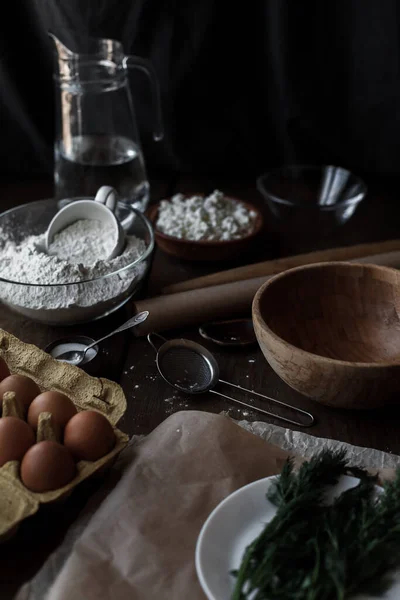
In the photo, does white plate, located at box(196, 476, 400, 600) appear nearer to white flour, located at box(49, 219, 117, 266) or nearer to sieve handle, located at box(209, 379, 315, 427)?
sieve handle, located at box(209, 379, 315, 427)

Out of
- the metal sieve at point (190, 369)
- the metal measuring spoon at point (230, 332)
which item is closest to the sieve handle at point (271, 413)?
the metal sieve at point (190, 369)

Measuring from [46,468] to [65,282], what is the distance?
0.41 m

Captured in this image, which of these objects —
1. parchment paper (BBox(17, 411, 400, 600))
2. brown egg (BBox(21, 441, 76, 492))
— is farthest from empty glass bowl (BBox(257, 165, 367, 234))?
brown egg (BBox(21, 441, 76, 492))

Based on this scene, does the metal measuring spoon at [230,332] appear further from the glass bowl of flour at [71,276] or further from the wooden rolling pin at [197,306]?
the glass bowl of flour at [71,276]

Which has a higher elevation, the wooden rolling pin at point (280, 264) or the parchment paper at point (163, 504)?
the parchment paper at point (163, 504)

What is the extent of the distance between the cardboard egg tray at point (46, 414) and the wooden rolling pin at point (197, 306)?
0.22 m

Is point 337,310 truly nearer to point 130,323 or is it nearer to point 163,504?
point 130,323

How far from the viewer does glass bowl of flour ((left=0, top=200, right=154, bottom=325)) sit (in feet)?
3.55

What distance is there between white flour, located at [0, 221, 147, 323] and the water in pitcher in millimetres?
267

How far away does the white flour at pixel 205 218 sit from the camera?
135 cm

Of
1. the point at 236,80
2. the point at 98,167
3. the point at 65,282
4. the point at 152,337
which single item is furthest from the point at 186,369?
the point at 236,80

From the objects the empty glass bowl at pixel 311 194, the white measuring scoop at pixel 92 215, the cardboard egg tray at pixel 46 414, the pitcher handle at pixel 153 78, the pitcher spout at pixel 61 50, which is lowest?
the empty glass bowl at pixel 311 194

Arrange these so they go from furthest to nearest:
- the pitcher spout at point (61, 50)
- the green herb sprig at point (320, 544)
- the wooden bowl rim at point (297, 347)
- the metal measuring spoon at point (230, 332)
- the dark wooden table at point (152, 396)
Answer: the pitcher spout at point (61, 50) → the metal measuring spoon at point (230, 332) → the wooden bowl rim at point (297, 347) → the dark wooden table at point (152, 396) → the green herb sprig at point (320, 544)

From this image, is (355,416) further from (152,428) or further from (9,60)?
(9,60)
